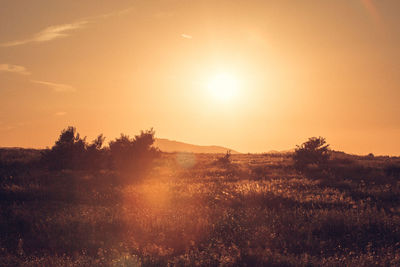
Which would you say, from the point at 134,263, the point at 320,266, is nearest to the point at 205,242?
the point at 134,263

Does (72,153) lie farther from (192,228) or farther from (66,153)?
(192,228)

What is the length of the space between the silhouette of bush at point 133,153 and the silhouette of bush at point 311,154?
394 inches

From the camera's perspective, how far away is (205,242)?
290 inches

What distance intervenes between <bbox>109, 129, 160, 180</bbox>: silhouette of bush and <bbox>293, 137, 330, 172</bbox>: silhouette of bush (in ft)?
32.8

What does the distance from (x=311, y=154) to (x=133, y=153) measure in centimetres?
1261

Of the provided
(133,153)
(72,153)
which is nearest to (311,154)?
(133,153)

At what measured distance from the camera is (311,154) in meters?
24.0

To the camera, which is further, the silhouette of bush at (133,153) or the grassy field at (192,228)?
the silhouette of bush at (133,153)

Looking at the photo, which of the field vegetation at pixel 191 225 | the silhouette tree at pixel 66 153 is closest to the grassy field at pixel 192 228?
the field vegetation at pixel 191 225

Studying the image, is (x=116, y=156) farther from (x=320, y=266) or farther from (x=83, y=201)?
(x=320, y=266)

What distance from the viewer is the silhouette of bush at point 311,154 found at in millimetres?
22938

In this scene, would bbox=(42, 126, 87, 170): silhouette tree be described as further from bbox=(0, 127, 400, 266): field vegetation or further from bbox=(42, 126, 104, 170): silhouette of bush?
bbox=(0, 127, 400, 266): field vegetation

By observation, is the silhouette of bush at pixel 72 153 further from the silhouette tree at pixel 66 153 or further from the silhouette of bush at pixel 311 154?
the silhouette of bush at pixel 311 154

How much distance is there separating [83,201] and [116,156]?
10.5 m
